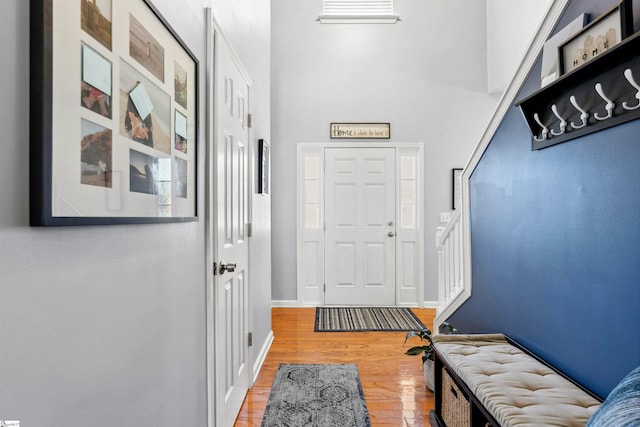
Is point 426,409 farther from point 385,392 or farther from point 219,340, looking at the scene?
point 219,340

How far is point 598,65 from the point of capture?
1.36m

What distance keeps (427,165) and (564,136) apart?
3174 millimetres

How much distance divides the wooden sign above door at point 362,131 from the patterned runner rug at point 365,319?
2.07m

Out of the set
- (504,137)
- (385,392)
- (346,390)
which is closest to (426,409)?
(385,392)

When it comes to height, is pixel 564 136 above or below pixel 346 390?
above

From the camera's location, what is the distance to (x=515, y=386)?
1.53 metres

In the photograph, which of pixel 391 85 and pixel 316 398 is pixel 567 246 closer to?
pixel 316 398

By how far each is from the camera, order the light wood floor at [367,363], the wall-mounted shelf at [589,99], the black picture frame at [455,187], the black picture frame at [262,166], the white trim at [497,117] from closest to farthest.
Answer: the wall-mounted shelf at [589,99], the white trim at [497,117], the light wood floor at [367,363], the black picture frame at [262,166], the black picture frame at [455,187]

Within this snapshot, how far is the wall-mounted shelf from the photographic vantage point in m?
1.26

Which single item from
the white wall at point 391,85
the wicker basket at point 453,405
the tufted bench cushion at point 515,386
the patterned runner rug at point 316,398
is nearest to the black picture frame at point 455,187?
the white wall at point 391,85

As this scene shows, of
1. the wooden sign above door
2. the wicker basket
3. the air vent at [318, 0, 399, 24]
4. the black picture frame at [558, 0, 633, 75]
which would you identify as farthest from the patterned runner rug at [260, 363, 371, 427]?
the air vent at [318, 0, 399, 24]

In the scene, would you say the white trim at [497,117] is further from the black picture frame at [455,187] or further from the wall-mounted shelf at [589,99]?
the black picture frame at [455,187]

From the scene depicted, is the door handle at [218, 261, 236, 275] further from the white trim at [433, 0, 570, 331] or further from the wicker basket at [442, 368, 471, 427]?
the white trim at [433, 0, 570, 331]

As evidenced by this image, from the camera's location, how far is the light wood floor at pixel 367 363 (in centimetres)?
229
